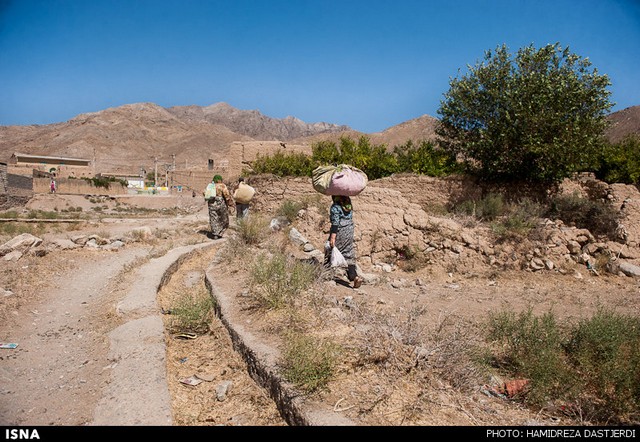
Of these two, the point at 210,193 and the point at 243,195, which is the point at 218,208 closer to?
the point at 210,193

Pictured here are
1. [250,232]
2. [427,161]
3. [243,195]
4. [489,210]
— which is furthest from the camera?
A: [427,161]

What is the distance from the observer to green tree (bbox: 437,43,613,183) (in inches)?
393

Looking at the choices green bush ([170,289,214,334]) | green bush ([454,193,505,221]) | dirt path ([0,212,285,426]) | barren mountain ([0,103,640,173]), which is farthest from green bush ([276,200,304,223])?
barren mountain ([0,103,640,173])

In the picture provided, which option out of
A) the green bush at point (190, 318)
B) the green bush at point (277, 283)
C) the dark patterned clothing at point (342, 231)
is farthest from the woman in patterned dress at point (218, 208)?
the green bush at point (190, 318)

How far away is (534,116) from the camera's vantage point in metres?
9.94

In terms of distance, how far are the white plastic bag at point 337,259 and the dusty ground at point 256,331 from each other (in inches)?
12.8

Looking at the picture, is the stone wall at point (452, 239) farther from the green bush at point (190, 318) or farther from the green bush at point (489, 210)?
the green bush at point (190, 318)

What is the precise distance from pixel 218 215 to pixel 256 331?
6.64 m

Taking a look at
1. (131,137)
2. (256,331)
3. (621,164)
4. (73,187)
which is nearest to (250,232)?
(256,331)

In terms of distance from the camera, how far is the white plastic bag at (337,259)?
5400 mm

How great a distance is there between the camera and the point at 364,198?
883cm
